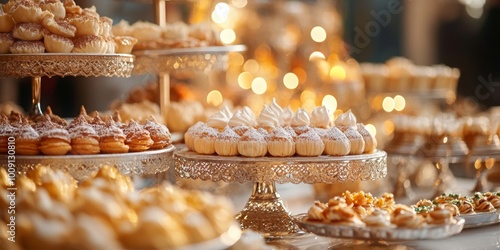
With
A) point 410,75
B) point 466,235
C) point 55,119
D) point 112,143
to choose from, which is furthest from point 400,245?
point 410,75

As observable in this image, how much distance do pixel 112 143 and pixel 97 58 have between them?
35 centimetres

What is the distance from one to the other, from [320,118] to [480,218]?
0.86 metres

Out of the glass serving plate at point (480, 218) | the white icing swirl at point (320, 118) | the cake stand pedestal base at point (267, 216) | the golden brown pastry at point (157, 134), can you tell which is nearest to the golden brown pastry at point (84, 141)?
the golden brown pastry at point (157, 134)

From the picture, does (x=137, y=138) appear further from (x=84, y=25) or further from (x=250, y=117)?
(x=250, y=117)

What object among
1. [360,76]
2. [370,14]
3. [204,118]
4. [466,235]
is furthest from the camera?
[370,14]

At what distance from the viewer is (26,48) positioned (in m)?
3.11

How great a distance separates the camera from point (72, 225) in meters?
2.00

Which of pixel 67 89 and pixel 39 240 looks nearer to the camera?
pixel 39 240

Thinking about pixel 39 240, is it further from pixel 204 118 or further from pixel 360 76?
pixel 360 76

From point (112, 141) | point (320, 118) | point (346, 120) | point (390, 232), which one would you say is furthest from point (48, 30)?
point (390, 232)

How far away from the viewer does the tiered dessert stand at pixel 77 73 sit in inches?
117

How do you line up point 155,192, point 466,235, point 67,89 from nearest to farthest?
point 155,192
point 466,235
point 67,89

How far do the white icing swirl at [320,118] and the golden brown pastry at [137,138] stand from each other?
30.9 inches

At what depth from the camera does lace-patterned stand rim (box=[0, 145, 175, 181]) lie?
2945 mm
